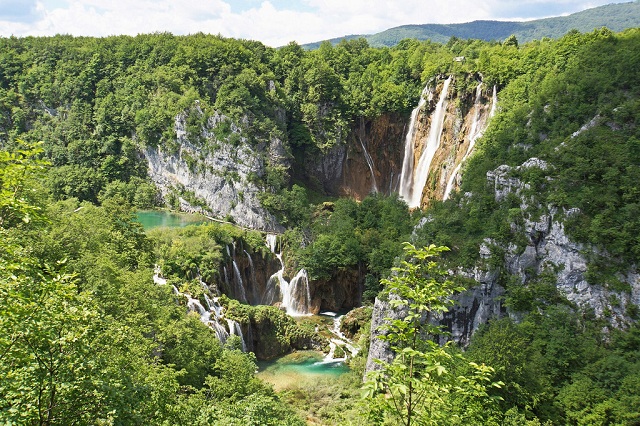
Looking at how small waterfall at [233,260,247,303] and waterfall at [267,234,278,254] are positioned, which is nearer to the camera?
small waterfall at [233,260,247,303]

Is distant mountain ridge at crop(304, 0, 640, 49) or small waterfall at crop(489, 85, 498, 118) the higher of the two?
distant mountain ridge at crop(304, 0, 640, 49)

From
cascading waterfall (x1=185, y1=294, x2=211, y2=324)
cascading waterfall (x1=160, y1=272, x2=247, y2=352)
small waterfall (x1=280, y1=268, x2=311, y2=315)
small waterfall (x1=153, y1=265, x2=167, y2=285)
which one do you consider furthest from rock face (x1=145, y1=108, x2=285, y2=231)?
cascading waterfall (x1=185, y1=294, x2=211, y2=324)

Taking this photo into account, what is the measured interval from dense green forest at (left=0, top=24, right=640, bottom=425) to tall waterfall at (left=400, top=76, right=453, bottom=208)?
8.47 feet

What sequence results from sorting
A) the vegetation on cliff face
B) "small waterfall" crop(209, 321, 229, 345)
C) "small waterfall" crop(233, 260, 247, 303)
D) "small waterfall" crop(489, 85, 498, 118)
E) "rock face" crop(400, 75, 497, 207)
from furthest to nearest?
"rock face" crop(400, 75, 497, 207), "small waterfall" crop(489, 85, 498, 118), "small waterfall" crop(233, 260, 247, 303), "small waterfall" crop(209, 321, 229, 345), the vegetation on cliff face

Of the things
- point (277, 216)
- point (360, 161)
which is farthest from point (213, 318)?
point (360, 161)

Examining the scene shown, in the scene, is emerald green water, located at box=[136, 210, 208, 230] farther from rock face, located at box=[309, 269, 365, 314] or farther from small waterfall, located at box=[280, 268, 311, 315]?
rock face, located at box=[309, 269, 365, 314]

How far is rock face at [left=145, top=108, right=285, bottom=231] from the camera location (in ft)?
141

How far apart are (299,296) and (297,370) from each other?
8.22 meters

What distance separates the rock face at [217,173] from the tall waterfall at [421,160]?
1204 cm

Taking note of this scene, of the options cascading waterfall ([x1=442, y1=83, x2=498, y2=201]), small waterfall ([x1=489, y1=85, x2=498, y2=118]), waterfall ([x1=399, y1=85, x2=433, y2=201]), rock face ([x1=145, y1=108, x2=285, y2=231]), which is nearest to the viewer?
cascading waterfall ([x1=442, y1=83, x2=498, y2=201])

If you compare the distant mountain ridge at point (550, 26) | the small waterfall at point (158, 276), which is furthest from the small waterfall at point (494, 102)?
the distant mountain ridge at point (550, 26)

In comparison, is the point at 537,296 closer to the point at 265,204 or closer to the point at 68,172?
the point at 265,204

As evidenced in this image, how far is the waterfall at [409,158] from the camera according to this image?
45.0m

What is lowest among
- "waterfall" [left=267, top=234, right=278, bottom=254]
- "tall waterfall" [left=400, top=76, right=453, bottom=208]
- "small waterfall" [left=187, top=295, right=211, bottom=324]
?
"small waterfall" [left=187, top=295, right=211, bottom=324]
